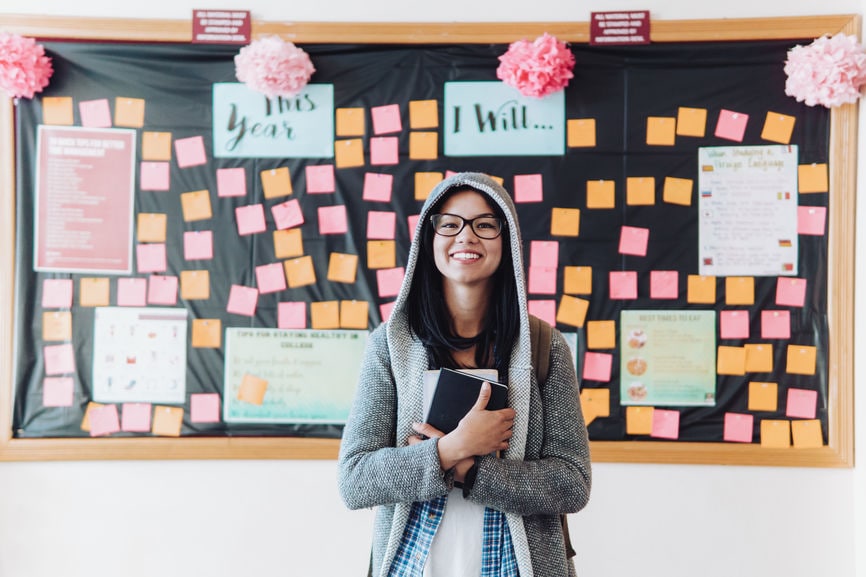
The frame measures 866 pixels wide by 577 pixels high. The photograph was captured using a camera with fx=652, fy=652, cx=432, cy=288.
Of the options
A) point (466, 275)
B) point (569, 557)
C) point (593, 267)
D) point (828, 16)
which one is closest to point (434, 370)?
point (466, 275)

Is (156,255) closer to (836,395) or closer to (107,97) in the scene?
(107,97)

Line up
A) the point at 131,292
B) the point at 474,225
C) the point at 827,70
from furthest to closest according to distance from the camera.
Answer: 1. the point at 131,292
2. the point at 827,70
3. the point at 474,225

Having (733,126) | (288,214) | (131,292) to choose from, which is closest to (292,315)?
(288,214)

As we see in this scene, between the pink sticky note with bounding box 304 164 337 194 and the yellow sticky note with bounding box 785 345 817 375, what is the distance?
70.8 inches

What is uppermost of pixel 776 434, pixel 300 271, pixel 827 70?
pixel 827 70

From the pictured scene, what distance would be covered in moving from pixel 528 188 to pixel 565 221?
0.61 feet

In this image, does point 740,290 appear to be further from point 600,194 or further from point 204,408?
point 204,408

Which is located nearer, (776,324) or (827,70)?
(827,70)

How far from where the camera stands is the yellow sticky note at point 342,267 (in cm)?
246

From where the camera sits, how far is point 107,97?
8.21ft

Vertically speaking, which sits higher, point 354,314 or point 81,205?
point 81,205

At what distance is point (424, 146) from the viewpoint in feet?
8.04

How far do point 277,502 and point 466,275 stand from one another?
1.62 meters

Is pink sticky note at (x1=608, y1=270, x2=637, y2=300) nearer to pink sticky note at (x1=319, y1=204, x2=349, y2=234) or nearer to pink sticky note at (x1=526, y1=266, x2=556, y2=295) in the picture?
pink sticky note at (x1=526, y1=266, x2=556, y2=295)
